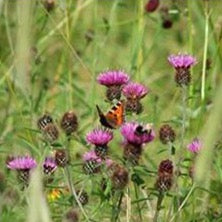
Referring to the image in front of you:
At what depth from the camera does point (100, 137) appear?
5.61 ft

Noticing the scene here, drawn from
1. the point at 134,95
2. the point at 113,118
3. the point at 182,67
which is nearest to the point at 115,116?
the point at 113,118

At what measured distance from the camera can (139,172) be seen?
174 centimetres

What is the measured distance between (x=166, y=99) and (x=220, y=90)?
241 cm

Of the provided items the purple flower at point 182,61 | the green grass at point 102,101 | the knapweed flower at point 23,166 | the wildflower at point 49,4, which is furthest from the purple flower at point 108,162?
the wildflower at point 49,4

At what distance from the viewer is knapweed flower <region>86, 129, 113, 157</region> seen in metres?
1.69

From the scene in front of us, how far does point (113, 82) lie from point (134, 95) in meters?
0.06

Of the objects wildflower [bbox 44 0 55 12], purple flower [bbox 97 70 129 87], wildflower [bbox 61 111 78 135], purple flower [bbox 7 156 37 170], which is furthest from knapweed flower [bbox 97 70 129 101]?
wildflower [bbox 44 0 55 12]

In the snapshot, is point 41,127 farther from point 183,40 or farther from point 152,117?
→ point 183,40

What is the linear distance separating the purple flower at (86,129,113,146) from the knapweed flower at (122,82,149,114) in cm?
8

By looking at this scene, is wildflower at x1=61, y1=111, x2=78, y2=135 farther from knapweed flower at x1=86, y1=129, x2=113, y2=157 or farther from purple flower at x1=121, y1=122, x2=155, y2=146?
purple flower at x1=121, y1=122, x2=155, y2=146

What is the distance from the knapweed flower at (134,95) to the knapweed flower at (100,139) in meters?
0.08

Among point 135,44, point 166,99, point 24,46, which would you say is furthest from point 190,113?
point 24,46

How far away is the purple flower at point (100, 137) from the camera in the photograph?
5.57 ft

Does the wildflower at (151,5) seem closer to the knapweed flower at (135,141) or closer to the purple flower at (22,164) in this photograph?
the purple flower at (22,164)
